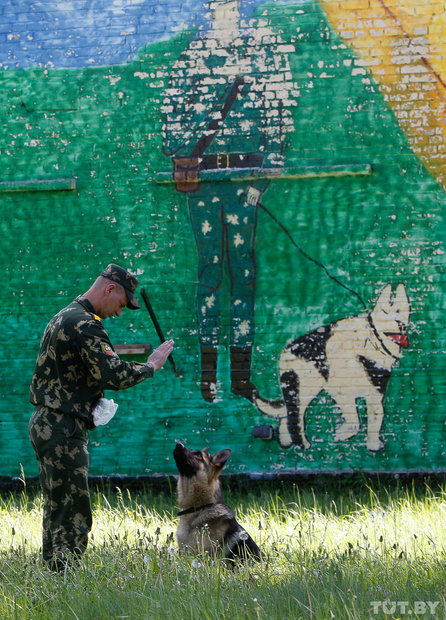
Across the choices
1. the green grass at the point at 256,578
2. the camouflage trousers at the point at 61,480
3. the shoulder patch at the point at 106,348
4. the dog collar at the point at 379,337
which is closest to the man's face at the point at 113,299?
the shoulder patch at the point at 106,348

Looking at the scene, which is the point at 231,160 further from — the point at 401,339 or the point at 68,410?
the point at 68,410

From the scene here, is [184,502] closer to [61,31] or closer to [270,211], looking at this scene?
[270,211]

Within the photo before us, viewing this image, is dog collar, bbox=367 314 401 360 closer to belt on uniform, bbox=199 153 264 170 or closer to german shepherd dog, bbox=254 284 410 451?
german shepherd dog, bbox=254 284 410 451

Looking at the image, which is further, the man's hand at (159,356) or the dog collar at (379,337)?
the dog collar at (379,337)

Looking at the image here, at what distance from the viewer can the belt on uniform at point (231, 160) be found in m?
8.02

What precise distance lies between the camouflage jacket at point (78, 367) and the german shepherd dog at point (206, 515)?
606mm

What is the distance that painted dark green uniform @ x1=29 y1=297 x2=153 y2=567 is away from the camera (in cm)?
450

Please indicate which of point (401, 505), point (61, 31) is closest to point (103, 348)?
point (401, 505)

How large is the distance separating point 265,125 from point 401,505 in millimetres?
4235

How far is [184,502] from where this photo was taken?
4840 millimetres

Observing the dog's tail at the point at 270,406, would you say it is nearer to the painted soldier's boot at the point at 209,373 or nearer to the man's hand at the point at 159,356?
the painted soldier's boot at the point at 209,373

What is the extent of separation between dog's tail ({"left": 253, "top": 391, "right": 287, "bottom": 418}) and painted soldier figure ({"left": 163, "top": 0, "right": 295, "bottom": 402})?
0.39 feet

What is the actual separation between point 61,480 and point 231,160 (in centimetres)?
459

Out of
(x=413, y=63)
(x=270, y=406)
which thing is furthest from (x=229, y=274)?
(x=413, y=63)
